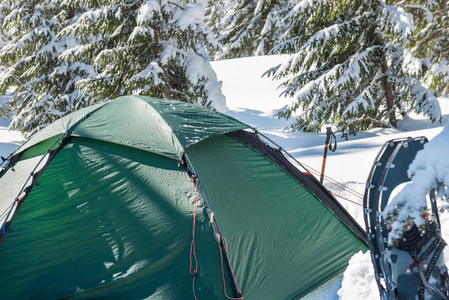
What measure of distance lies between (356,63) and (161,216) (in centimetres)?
626

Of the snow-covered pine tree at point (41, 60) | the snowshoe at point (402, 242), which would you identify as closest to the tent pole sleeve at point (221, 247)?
the snowshoe at point (402, 242)

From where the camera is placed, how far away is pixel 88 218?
323 centimetres

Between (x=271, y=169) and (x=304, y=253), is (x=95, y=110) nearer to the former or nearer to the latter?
(x=271, y=169)

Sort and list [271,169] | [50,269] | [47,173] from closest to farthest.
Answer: [50,269] → [47,173] → [271,169]

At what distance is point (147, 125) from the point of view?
3.66 metres

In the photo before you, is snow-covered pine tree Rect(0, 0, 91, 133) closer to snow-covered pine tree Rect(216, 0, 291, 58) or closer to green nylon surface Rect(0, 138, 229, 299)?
green nylon surface Rect(0, 138, 229, 299)

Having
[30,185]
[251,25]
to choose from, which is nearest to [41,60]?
[30,185]

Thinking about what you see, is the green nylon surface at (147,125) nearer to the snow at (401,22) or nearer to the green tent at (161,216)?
the green tent at (161,216)

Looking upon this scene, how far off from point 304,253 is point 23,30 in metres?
12.3

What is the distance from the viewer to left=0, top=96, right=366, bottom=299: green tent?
3.03 metres

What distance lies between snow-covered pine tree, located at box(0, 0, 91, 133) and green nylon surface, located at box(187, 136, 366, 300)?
27.4 ft

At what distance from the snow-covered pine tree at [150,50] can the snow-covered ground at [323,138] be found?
9.47 feet

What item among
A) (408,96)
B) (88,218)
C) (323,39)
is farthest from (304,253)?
Result: (408,96)

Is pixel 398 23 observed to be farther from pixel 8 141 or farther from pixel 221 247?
pixel 8 141
